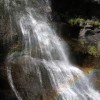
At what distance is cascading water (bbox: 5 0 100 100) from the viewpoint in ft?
39.6

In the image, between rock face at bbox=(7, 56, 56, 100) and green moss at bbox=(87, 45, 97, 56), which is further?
green moss at bbox=(87, 45, 97, 56)

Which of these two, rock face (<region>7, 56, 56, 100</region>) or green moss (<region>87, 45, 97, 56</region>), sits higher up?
green moss (<region>87, 45, 97, 56</region>)

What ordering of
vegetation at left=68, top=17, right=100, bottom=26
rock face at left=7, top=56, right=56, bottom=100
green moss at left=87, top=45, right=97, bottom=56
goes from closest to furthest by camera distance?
rock face at left=7, top=56, right=56, bottom=100
green moss at left=87, top=45, right=97, bottom=56
vegetation at left=68, top=17, right=100, bottom=26

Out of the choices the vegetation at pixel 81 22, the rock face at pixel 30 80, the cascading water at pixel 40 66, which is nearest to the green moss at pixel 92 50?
the cascading water at pixel 40 66

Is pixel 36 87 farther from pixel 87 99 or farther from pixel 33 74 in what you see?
pixel 87 99

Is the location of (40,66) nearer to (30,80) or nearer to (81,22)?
(30,80)

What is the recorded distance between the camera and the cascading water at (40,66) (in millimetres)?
12078

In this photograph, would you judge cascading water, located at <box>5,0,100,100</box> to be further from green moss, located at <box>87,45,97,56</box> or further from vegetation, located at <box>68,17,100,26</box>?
vegetation, located at <box>68,17,100,26</box>

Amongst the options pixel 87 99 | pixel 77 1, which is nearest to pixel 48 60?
pixel 87 99

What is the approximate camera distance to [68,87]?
1312cm

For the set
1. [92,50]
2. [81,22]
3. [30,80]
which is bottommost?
[30,80]

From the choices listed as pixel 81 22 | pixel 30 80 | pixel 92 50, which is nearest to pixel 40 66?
pixel 30 80

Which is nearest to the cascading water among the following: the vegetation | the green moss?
the green moss

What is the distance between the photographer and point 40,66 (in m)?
12.5
